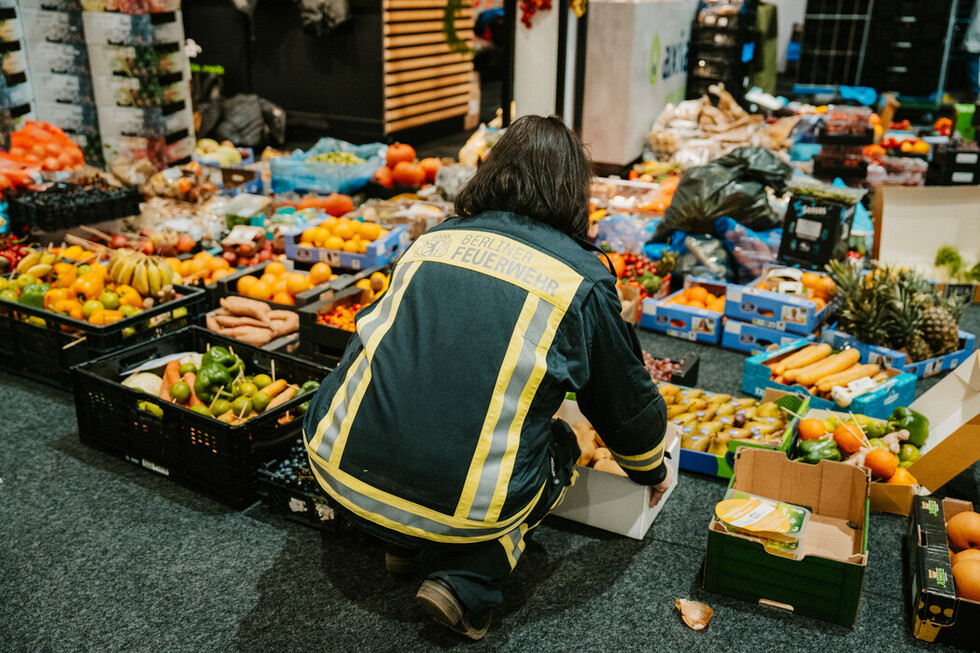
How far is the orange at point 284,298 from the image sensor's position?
171 inches

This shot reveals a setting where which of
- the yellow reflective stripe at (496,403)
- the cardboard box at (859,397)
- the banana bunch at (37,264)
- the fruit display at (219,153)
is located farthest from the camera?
the fruit display at (219,153)

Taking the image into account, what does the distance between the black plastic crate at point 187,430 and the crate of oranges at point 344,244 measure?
49.2 inches

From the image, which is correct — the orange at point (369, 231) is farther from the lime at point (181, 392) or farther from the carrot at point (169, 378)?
the lime at point (181, 392)

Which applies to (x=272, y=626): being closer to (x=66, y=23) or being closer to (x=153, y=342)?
(x=153, y=342)

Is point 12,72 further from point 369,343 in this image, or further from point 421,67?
point 369,343

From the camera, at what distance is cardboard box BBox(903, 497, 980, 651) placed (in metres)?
2.39

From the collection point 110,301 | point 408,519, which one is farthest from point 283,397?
point 408,519

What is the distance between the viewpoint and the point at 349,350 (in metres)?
2.42

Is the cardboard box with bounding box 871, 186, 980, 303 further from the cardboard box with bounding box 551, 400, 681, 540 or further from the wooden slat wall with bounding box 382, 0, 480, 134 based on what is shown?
the wooden slat wall with bounding box 382, 0, 480, 134

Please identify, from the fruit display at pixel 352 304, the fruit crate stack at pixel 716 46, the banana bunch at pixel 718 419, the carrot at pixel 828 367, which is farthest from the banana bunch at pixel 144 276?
the fruit crate stack at pixel 716 46

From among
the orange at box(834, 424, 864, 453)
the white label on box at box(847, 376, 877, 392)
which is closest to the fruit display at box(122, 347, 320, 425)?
the orange at box(834, 424, 864, 453)

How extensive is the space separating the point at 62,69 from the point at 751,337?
5952 mm

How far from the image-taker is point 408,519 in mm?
2209

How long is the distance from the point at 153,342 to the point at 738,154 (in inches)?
147
